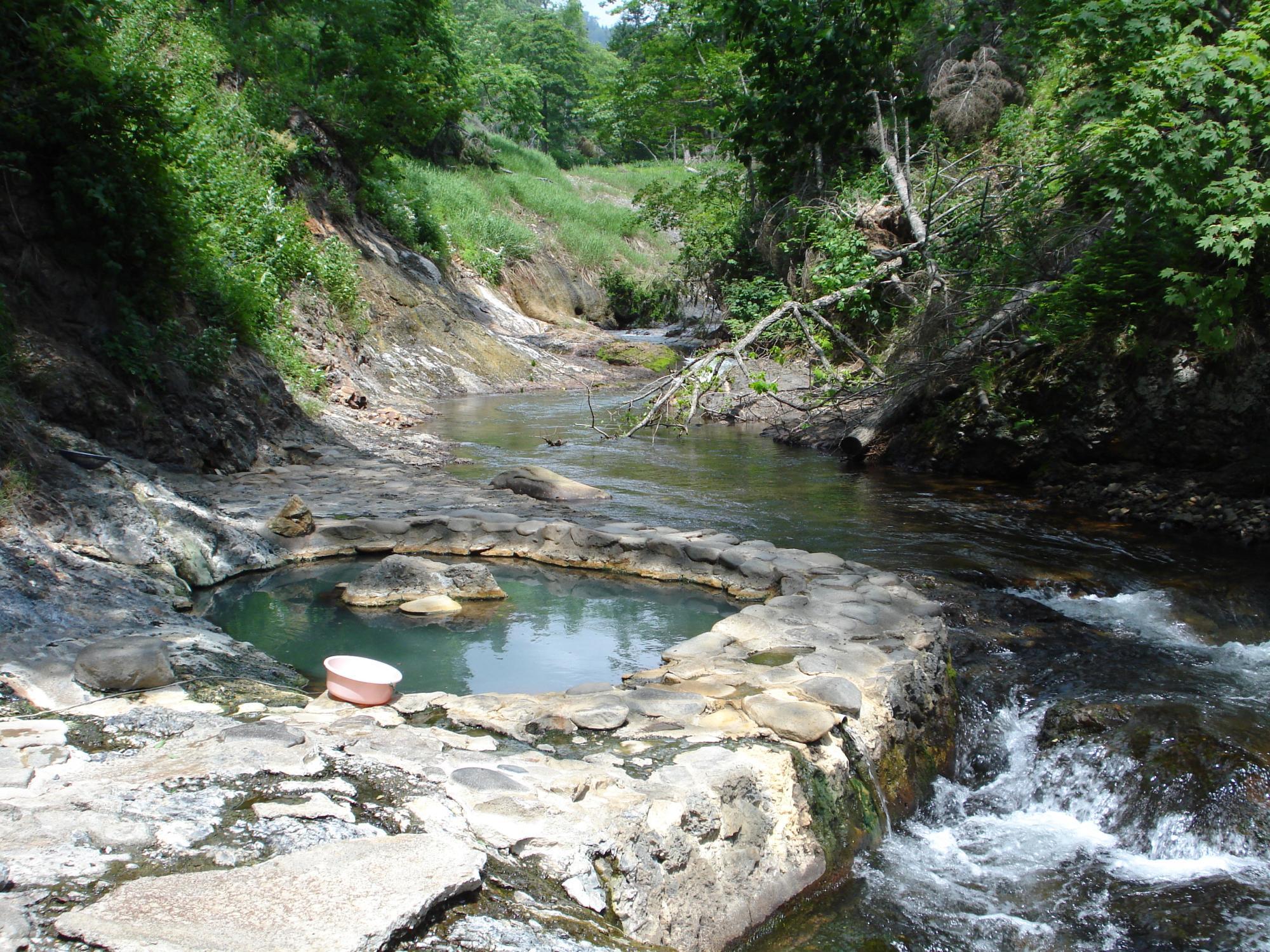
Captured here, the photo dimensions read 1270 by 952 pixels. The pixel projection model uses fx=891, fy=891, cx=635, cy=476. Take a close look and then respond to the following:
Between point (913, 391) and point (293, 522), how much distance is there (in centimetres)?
641

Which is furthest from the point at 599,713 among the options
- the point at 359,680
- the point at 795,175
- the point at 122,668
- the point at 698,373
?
the point at 795,175

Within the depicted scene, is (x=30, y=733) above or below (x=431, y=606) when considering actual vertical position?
above

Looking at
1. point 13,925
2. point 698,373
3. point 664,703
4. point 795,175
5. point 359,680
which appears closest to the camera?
point 13,925

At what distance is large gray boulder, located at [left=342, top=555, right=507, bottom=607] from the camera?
475 cm

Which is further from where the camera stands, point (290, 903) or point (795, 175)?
point (795, 175)

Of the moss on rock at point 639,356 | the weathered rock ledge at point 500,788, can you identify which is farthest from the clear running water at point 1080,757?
the moss on rock at point 639,356

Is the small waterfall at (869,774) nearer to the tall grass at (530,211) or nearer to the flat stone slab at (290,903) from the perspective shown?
the flat stone slab at (290,903)

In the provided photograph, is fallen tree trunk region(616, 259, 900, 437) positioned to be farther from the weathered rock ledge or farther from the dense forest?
the weathered rock ledge

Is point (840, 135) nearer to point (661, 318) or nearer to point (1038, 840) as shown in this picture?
point (1038, 840)

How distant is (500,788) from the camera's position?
2424mm

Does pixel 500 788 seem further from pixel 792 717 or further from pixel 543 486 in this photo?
pixel 543 486

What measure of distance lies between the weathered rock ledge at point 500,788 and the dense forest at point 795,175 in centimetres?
362

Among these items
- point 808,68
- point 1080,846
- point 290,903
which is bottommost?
point 1080,846

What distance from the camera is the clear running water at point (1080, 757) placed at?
8.99 feet
